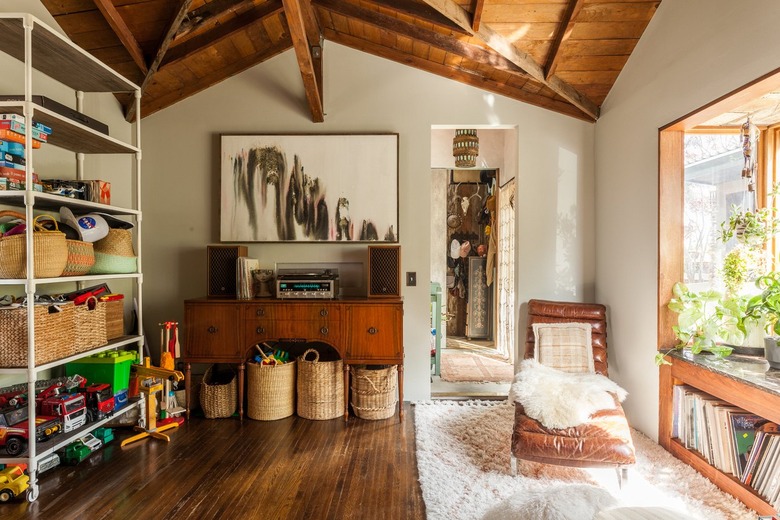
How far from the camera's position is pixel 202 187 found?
12.1ft

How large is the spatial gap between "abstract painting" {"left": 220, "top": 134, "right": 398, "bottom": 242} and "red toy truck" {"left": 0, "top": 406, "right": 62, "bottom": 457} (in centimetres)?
175

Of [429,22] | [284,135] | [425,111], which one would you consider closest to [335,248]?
[284,135]

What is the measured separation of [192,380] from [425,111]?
2912mm

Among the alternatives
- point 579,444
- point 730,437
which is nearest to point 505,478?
point 579,444

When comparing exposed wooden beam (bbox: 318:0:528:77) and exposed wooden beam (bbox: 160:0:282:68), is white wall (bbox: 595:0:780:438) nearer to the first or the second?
exposed wooden beam (bbox: 318:0:528:77)

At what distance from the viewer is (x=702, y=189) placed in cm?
291

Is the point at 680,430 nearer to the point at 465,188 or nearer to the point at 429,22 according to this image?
the point at 429,22

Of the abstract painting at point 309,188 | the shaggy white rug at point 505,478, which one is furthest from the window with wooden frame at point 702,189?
the abstract painting at point 309,188

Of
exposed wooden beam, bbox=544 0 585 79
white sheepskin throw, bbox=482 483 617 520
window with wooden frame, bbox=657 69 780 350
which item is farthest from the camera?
window with wooden frame, bbox=657 69 780 350

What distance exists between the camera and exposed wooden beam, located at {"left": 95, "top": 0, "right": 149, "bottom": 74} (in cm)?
257

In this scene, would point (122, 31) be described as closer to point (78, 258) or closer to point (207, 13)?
point (207, 13)

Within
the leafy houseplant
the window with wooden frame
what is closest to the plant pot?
the leafy houseplant

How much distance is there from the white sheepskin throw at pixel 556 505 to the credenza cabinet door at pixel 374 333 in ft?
6.18

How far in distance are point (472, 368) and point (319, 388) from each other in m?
2.01
